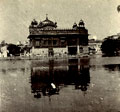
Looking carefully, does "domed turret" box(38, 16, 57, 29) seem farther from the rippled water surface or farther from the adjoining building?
the rippled water surface

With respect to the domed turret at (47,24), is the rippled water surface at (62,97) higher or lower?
lower

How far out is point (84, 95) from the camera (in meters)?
4.61

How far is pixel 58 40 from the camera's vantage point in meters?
27.8

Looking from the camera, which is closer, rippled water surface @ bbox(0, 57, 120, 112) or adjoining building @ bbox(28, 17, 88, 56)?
rippled water surface @ bbox(0, 57, 120, 112)

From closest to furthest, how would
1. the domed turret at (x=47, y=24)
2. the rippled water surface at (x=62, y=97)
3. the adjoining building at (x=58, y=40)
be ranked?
the rippled water surface at (x=62, y=97) < the adjoining building at (x=58, y=40) < the domed turret at (x=47, y=24)

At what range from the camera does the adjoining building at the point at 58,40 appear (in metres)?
27.2

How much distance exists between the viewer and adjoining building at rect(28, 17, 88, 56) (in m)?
27.2

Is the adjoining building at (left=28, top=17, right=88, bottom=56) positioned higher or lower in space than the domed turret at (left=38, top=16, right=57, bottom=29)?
lower

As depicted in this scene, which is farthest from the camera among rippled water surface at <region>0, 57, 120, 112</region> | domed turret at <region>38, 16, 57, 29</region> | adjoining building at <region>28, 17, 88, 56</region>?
domed turret at <region>38, 16, 57, 29</region>

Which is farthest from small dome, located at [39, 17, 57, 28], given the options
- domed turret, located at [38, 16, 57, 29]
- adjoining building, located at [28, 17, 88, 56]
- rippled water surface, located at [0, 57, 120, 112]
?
rippled water surface, located at [0, 57, 120, 112]

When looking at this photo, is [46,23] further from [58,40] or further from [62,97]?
[62,97]

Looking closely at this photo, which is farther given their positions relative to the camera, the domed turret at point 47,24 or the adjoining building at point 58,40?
the domed turret at point 47,24

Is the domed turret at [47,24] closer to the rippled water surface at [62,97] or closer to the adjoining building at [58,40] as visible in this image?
the adjoining building at [58,40]

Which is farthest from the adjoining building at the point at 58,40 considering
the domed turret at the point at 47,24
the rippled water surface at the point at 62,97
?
the rippled water surface at the point at 62,97
